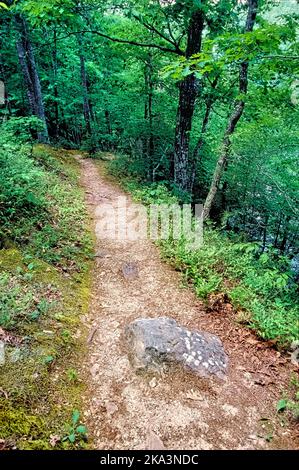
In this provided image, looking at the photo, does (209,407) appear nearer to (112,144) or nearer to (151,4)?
(151,4)

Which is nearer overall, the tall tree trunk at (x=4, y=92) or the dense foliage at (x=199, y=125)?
the dense foliage at (x=199, y=125)

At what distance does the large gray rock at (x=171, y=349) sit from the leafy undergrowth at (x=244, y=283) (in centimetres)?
94

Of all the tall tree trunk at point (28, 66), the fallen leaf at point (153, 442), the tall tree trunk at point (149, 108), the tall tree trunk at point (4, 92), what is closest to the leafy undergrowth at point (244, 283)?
the fallen leaf at point (153, 442)

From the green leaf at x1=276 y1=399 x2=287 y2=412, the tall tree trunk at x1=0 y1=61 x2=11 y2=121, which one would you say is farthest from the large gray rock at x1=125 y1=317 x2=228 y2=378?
the tall tree trunk at x1=0 y1=61 x2=11 y2=121

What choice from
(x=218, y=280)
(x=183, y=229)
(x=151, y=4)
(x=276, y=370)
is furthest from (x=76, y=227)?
(x=151, y=4)

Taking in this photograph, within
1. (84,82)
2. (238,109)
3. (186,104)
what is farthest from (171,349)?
(84,82)

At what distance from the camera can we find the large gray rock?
393 centimetres

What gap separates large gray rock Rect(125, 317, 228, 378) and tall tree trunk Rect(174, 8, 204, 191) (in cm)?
720

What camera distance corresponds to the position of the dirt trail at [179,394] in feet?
10.5

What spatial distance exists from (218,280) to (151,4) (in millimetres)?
7502

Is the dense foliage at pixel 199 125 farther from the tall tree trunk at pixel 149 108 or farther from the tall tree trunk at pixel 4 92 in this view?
the tall tree trunk at pixel 4 92

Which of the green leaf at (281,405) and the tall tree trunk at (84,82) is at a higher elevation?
the tall tree trunk at (84,82)

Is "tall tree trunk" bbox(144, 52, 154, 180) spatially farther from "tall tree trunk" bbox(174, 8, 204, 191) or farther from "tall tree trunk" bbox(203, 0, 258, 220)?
"tall tree trunk" bbox(203, 0, 258, 220)

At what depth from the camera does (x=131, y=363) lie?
3982 millimetres
